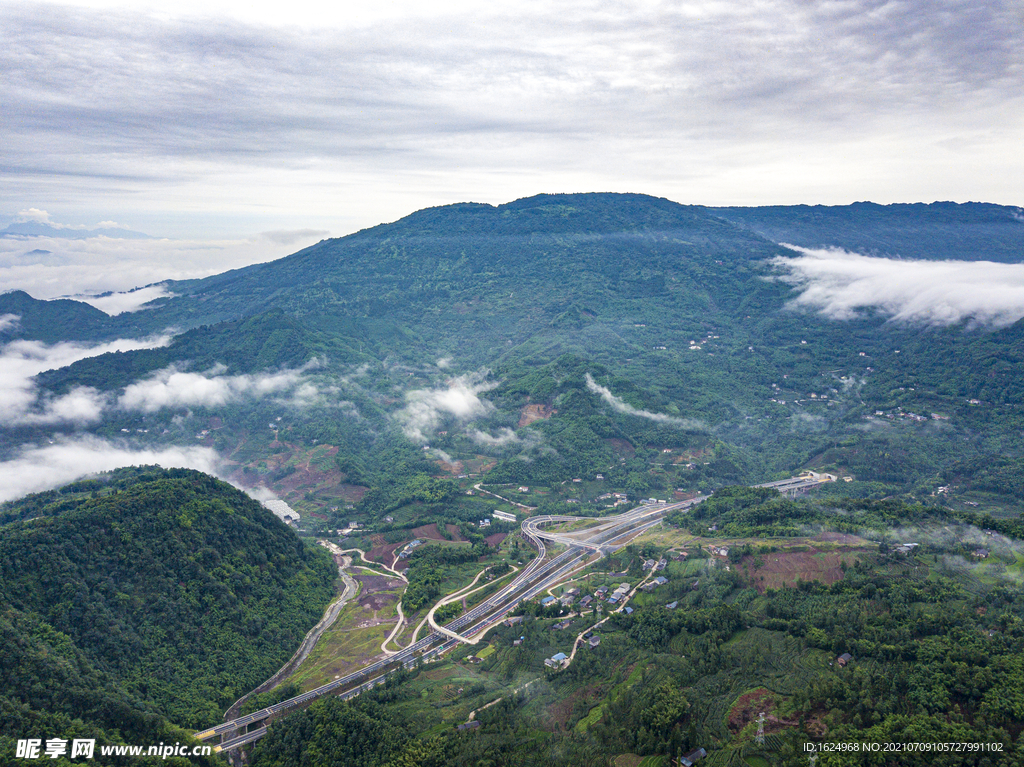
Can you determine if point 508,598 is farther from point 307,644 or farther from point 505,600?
point 307,644

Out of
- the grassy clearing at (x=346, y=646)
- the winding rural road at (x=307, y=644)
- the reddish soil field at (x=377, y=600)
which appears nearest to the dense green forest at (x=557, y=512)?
the winding rural road at (x=307, y=644)

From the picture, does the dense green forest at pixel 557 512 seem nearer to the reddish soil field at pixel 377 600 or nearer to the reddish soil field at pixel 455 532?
the reddish soil field at pixel 455 532

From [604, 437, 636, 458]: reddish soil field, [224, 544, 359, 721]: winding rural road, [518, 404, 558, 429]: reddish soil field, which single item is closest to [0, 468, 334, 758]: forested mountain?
[224, 544, 359, 721]: winding rural road

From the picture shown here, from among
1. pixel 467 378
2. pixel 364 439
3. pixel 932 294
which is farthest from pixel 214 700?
pixel 932 294

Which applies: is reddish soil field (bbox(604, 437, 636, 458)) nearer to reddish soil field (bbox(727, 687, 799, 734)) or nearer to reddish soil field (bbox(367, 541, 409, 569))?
reddish soil field (bbox(367, 541, 409, 569))

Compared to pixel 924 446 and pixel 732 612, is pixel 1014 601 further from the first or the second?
pixel 924 446
